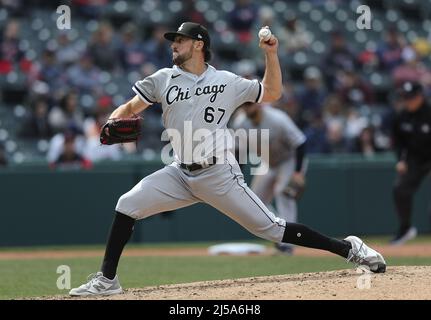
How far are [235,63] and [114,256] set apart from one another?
1097 cm

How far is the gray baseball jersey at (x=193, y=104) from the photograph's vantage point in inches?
260

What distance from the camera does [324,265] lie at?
952 centimetres

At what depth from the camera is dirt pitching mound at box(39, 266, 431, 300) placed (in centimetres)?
616

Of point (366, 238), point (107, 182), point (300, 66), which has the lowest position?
point (366, 238)

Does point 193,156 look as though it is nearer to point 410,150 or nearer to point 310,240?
point 310,240

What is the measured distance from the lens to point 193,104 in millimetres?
6609

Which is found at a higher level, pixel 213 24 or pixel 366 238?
pixel 213 24

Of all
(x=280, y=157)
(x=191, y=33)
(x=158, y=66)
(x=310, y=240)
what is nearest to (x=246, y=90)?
(x=191, y=33)

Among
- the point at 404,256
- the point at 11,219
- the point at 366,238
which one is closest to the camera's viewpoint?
the point at 404,256

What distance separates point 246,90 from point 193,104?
45cm

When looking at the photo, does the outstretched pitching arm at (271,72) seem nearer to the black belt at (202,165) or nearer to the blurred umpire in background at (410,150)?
the black belt at (202,165)

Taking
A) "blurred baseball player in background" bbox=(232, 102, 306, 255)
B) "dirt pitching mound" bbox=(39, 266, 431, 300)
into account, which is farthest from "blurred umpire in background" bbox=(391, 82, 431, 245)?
"dirt pitching mound" bbox=(39, 266, 431, 300)
